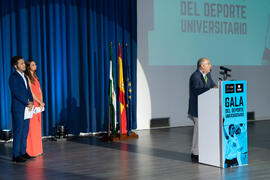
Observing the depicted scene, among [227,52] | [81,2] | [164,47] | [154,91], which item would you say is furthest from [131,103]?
[227,52]

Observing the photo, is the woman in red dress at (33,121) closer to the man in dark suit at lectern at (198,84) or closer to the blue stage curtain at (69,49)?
the blue stage curtain at (69,49)

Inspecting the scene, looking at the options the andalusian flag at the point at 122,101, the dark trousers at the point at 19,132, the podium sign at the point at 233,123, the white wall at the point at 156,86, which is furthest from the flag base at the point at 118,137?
the podium sign at the point at 233,123

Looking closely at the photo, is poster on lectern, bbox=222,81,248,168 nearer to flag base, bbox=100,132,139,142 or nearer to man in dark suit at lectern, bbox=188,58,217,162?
man in dark suit at lectern, bbox=188,58,217,162

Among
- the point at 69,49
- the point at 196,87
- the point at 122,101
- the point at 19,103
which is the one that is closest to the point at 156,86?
the point at 122,101

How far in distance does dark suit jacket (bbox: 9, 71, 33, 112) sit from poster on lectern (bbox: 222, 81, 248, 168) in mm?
2619

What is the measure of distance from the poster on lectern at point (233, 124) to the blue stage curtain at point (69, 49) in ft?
12.5

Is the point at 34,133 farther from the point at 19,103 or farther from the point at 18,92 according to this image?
the point at 18,92

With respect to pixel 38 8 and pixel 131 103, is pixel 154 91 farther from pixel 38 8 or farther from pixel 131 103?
pixel 38 8

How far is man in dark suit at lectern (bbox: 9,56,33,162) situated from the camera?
17.9 feet

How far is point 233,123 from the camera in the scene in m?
4.90

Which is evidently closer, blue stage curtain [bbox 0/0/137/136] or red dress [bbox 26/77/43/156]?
red dress [bbox 26/77/43/156]

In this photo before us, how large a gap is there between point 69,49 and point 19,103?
269 centimetres

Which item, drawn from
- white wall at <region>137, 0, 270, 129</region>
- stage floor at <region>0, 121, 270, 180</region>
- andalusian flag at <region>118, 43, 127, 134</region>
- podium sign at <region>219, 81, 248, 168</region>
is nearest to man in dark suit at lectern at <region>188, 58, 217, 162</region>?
podium sign at <region>219, 81, 248, 168</region>

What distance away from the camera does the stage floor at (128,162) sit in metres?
4.68
